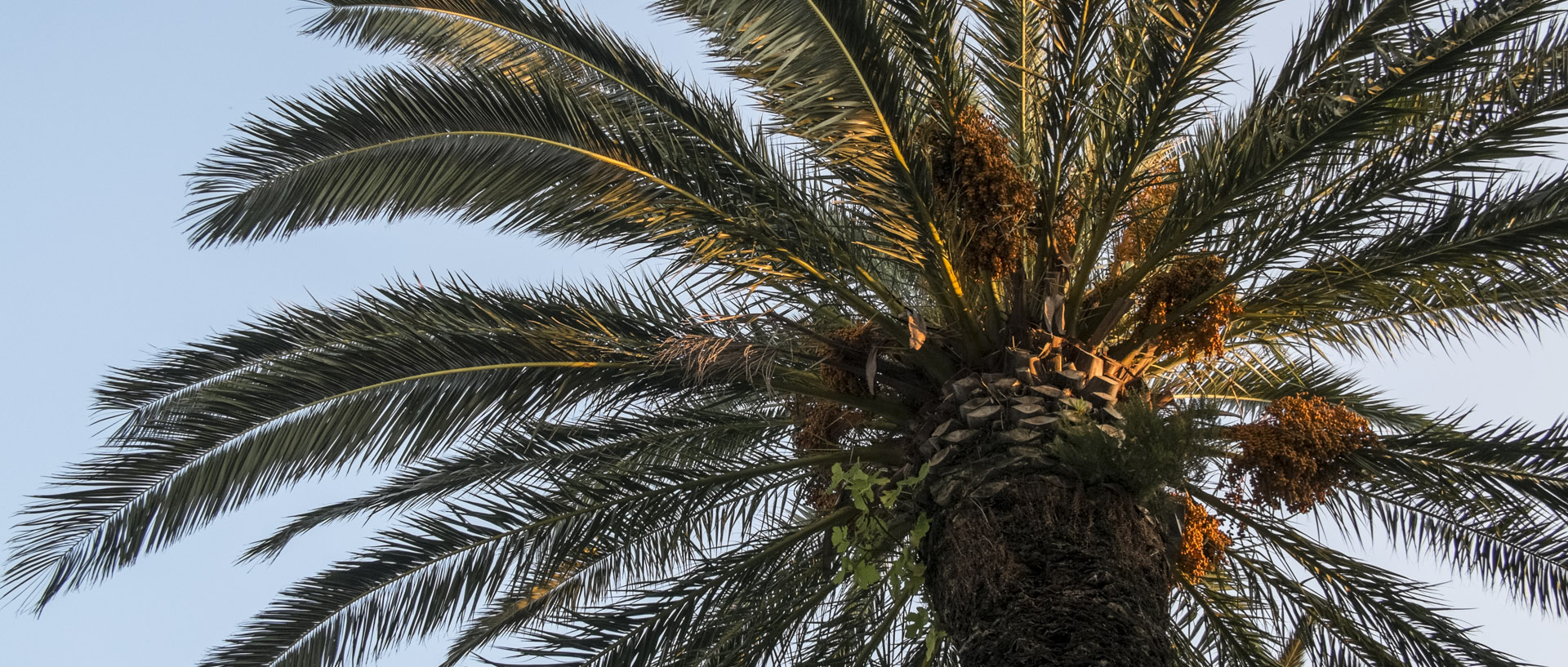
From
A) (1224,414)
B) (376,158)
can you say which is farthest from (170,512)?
(1224,414)

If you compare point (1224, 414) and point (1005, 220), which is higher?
point (1005, 220)

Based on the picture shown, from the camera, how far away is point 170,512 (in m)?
6.66

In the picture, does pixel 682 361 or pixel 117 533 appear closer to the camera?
pixel 682 361

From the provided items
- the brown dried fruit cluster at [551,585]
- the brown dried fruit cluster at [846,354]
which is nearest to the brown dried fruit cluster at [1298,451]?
the brown dried fruit cluster at [846,354]

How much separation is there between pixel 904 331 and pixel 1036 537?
1.23 metres

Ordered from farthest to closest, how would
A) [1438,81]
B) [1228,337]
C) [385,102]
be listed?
[1228,337] < [385,102] < [1438,81]

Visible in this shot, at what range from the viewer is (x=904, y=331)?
21.3ft

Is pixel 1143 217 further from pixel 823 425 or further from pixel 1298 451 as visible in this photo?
pixel 823 425

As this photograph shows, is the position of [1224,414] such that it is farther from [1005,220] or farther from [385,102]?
[385,102]

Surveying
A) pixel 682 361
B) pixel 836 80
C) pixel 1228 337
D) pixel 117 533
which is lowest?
pixel 117 533

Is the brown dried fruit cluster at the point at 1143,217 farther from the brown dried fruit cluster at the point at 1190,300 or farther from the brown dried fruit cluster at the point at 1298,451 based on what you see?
the brown dried fruit cluster at the point at 1298,451

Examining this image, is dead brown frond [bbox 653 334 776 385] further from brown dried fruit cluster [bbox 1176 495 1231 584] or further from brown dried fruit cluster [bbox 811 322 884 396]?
brown dried fruit cluster [bbox 1176 495 1231 584]

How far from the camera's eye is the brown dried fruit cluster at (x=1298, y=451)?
19.5 feet

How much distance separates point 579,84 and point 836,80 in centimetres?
153
